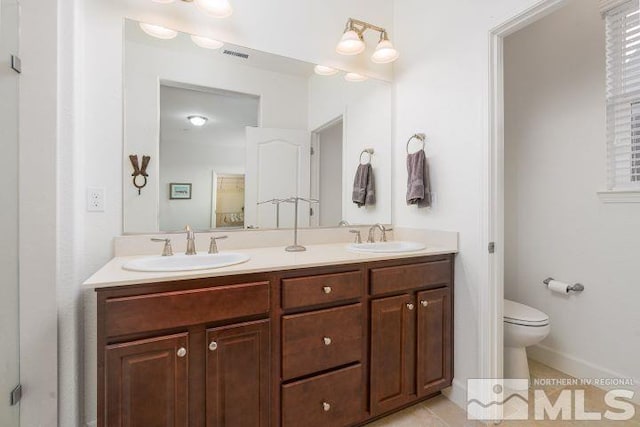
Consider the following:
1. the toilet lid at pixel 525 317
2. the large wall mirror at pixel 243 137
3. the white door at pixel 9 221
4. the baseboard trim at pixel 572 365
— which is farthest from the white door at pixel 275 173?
the baseboard trim at pixel 572 365

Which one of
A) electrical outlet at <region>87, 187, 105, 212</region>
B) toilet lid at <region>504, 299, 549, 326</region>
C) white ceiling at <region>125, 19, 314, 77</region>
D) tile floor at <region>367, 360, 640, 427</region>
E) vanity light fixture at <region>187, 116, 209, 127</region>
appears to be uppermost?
white ceiling at <region>125, 19, 314, 77</region>

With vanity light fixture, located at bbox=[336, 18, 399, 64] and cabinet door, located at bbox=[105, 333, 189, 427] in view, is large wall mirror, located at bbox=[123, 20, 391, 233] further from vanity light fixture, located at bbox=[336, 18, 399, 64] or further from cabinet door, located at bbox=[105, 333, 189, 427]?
cabinet door, located at bbox=[105, 333, 189, 427]

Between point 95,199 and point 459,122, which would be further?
point 459,122

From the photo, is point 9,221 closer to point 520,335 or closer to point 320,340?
point 320,340

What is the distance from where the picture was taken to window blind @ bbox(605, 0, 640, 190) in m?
1.77

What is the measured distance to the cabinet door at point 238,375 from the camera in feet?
3.71

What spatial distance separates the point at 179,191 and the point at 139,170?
0.71ft

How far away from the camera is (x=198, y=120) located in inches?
67.4

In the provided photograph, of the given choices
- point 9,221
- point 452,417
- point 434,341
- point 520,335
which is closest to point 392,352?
point 434,341

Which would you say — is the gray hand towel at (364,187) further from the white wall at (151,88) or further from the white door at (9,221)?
the white door at (9,221)

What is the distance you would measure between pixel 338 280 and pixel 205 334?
60 cm

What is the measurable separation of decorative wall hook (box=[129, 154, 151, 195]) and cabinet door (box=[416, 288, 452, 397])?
1.59 meters

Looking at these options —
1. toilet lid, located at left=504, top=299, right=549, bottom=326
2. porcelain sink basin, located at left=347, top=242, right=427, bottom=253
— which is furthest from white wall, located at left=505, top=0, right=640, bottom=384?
porcelain sink basin, located at left=347, top=242, right=427, bottom=253

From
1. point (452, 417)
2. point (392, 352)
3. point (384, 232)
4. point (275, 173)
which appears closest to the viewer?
point (392, 352)
